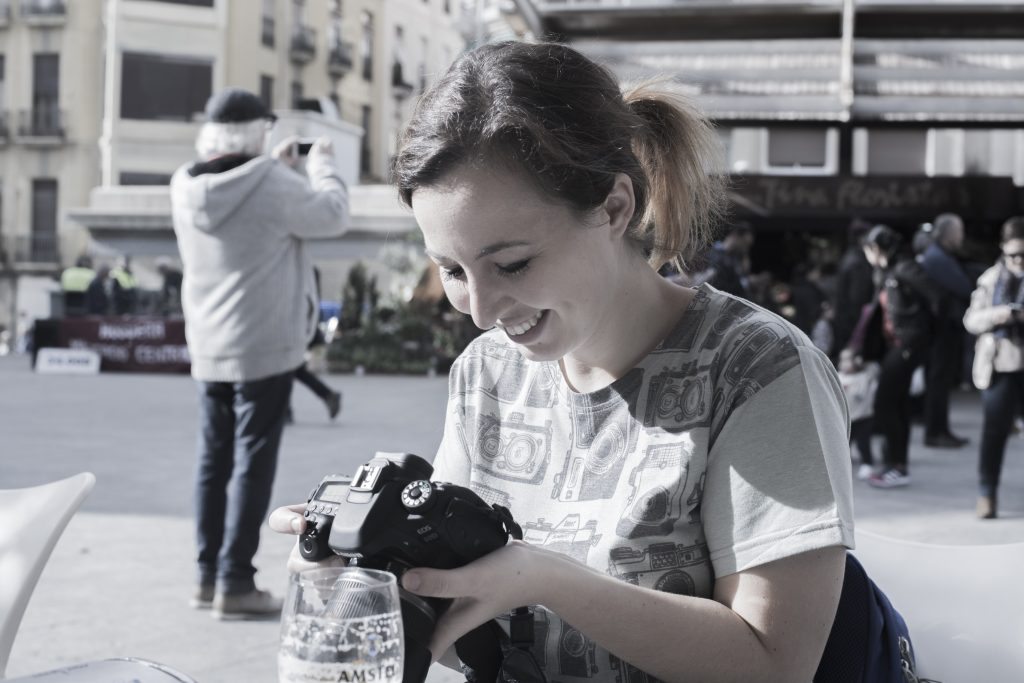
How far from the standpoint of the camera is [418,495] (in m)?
1.30

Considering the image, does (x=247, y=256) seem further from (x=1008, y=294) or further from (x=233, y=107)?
(x=1008, y=294)

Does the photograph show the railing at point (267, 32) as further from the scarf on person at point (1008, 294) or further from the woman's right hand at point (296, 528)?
the woman's right hand at point (296, 528)

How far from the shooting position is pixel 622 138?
1.65 metres

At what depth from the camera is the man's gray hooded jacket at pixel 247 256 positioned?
4273mm

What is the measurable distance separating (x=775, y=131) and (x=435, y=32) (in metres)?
31.5

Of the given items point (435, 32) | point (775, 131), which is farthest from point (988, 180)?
point (435, 32)

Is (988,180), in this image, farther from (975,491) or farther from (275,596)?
(275,596)

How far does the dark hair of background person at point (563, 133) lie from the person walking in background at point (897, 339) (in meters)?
5.66

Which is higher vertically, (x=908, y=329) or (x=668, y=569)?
(x=908, y=329)

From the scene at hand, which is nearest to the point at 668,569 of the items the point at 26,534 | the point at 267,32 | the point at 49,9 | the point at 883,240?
the point at 26,534

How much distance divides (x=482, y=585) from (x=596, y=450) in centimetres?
44

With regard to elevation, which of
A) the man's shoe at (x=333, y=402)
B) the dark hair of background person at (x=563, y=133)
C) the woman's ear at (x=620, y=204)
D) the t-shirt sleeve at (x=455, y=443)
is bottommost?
the man's shoe at (x=333, y=402)

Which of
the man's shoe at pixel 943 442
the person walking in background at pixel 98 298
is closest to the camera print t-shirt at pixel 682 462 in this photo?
the man's shoe at pixel 943 442

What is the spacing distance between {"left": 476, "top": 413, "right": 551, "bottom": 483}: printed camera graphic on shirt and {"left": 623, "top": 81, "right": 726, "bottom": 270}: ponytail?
12.4 inches
